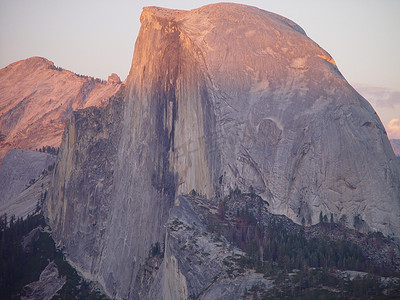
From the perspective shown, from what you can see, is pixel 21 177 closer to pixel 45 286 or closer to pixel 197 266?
pixel 45 286

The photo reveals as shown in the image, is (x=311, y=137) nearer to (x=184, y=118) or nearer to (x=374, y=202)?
(x=374, y=202)

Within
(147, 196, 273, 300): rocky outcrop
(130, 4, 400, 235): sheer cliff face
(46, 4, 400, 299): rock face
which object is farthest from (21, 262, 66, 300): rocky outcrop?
(147, 196, 273, 300): rocky outcrop

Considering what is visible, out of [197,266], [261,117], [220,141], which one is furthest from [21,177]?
[197,266]

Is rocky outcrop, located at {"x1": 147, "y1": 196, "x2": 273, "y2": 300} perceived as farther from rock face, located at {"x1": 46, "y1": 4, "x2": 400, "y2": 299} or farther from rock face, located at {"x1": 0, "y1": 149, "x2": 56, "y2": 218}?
rock face, located at {"x1": 0, "y1": 149, "x2": 56, "y2": 218}

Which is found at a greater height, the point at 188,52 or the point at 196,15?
the point at 196,15

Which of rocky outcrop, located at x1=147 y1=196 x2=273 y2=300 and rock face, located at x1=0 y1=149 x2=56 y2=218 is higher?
rock face, located at x1=0 y1=149 x2=56 y2=218

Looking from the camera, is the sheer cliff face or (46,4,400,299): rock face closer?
the sheer cliff face

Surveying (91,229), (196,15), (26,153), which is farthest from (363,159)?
(26,153)

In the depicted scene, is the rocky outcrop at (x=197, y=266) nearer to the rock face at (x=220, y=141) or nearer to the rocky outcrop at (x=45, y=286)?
the rock face at (x=220, y=141)
